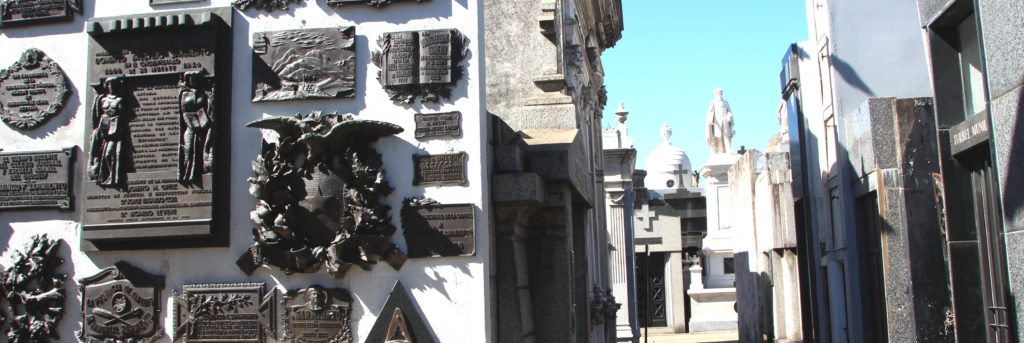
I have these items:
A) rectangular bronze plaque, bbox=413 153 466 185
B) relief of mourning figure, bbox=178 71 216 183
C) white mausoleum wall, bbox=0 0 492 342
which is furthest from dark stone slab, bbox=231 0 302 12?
rectangular bronze plaque, bbox=413 153 466 185

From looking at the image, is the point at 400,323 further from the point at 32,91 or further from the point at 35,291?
the point at 32,91

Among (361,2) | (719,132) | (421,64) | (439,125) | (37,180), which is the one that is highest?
(719,132)

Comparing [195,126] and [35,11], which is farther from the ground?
[35,11]

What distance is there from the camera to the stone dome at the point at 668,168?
168 feet

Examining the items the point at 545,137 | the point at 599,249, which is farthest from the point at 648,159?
the point at 545,137

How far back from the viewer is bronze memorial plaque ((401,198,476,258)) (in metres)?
9.55

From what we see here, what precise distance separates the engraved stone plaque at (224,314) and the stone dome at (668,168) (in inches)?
1640

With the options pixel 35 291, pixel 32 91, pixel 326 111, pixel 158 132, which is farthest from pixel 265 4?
pixel 35 291

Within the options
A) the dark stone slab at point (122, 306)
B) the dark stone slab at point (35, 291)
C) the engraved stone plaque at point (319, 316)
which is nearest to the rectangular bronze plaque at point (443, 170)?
the engraved stone plaque at point (319, 316)

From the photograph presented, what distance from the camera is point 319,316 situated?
9.71m

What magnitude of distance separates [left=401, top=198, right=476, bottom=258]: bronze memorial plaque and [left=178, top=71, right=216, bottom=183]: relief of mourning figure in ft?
6.84

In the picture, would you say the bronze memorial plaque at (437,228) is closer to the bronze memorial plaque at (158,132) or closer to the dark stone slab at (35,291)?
the bronze memorial plaque at (158,132)

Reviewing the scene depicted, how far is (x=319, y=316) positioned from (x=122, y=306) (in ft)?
6.87

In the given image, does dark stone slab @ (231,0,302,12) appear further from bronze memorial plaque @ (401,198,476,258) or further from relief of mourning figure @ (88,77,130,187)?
bronze memorial plaque @ (401,198,476,258)
